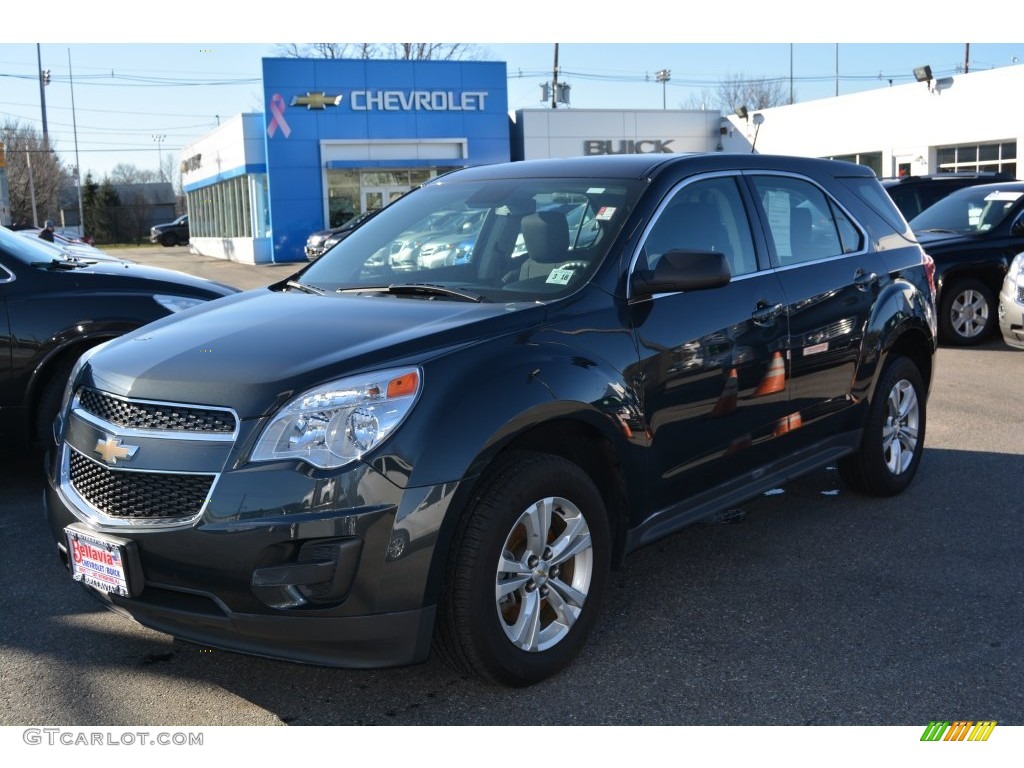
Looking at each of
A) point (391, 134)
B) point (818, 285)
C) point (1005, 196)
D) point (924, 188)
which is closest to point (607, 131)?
point (391, 134)

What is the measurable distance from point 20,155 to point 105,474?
78.7 m

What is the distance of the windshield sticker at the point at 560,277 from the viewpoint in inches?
153

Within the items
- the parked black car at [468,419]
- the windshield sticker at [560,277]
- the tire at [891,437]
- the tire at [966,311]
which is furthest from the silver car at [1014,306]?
the windshield sticker at [560,277]

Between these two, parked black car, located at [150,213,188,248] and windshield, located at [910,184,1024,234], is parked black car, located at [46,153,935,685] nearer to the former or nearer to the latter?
windshield, located at [910,184,1024,234]

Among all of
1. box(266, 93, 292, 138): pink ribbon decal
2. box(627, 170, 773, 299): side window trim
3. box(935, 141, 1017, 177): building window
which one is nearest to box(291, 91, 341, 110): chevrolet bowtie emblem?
box(266, 93, 292, 138): pink ribbon decal

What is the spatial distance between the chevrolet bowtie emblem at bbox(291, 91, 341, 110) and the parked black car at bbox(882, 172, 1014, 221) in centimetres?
2425

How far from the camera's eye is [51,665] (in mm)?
3750

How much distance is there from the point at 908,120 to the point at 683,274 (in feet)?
93.6

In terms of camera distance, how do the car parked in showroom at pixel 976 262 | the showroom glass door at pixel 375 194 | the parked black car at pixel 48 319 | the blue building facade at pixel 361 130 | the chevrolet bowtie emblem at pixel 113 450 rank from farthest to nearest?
the showroom glass door at pixel 375 194
the blue building facade at pixel 361 130
the car parked in showroom at pixel 976 262
the parked black car at pixel 48 319
the chevrolet bowtie emblem at pixel 113 450

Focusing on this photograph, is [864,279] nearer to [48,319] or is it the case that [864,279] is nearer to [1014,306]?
[48,319]

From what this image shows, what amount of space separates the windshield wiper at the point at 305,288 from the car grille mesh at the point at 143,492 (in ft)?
3.98

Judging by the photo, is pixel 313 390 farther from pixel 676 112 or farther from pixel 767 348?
pixel 676 112

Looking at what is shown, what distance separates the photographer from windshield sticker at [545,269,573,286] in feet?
12.8

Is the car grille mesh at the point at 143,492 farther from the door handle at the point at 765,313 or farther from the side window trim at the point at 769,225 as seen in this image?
the side window trim at the point at 769,225
